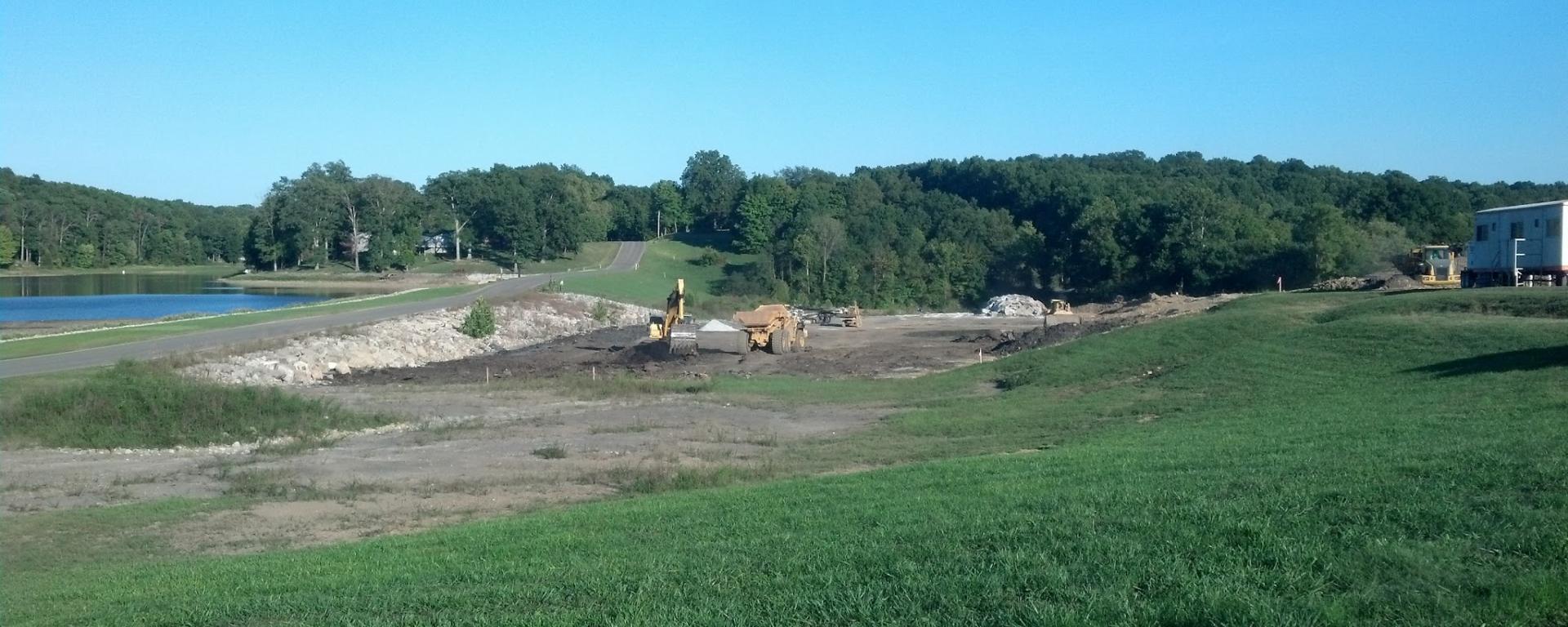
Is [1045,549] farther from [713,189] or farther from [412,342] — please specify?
[713,189]

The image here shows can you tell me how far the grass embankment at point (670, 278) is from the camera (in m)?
90.0

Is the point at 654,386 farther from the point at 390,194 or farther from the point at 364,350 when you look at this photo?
the point at 390,194

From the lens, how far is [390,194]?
12169 cm

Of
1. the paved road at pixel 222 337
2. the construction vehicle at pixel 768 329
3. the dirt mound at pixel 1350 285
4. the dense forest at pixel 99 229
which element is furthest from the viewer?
the dense forest at pixel 99 229

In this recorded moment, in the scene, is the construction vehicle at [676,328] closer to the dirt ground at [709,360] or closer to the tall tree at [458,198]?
the dirt ground at [709,360]

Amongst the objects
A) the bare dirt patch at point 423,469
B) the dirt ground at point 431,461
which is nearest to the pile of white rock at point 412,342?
the dirt ground at point 431,461

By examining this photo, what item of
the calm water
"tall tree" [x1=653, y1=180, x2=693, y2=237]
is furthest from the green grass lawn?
"tall tree" [x1=653, y1=180, x2=693, y2=237]

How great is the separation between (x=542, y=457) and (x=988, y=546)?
1596cm

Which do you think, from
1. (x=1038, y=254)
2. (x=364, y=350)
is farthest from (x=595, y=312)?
(x=1038, y=254)

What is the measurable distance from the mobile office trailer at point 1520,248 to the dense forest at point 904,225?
85.2ft

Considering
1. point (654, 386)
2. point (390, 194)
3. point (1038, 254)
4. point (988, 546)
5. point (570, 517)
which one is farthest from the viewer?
point (390, 194)

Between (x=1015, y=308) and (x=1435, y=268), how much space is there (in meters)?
34.0

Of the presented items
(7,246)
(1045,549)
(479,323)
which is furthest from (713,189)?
(1045,549)

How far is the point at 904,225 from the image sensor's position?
126 meters
